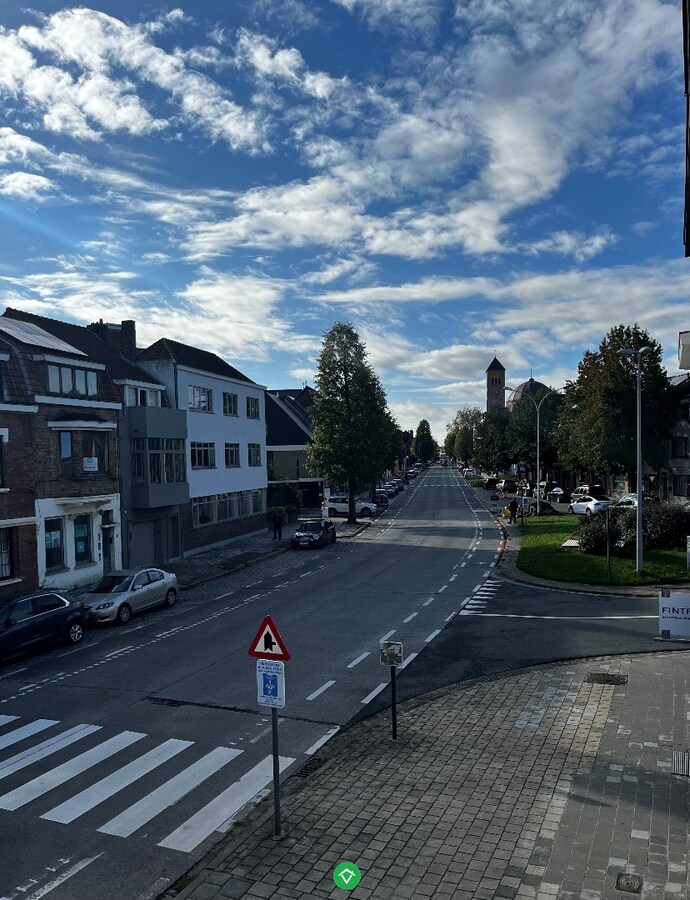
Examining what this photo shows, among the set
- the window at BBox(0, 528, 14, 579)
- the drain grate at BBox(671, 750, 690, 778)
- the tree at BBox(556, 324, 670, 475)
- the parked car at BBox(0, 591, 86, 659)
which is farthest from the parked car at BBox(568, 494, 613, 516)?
the drain grate at BBox(671, 750, 690, 778)

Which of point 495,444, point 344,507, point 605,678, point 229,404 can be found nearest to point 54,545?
point 229,404

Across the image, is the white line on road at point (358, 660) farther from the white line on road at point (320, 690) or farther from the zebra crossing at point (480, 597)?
the zebra crossing at point (480, 597)

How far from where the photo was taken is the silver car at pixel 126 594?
68.1ft

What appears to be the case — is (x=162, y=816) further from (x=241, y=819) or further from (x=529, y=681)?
(x=529, y=681)

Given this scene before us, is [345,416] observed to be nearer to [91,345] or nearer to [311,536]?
[311,536]

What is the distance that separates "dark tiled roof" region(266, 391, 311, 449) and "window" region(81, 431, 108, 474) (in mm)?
38237

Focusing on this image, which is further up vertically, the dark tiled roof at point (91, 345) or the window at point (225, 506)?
the dark tiled roof at point (91, 345)

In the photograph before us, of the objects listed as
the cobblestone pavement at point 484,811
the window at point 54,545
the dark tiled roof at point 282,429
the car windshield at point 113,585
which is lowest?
the cobblestone pavement at point 484,811

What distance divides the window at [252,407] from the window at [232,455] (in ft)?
10.5

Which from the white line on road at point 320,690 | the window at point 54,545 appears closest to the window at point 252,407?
the window at point 54,545

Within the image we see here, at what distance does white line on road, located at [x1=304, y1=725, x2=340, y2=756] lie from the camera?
1098 cm

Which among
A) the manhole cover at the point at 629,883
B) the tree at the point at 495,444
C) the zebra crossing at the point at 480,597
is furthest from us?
the tree at the point at 495,444

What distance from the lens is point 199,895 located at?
7.19 meters

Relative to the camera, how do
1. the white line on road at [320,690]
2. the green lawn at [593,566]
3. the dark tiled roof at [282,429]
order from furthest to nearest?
1. the dark tiled roof at [282,429]
2. the green lawn at [593,566]
3. the white line on road at [320,690]
